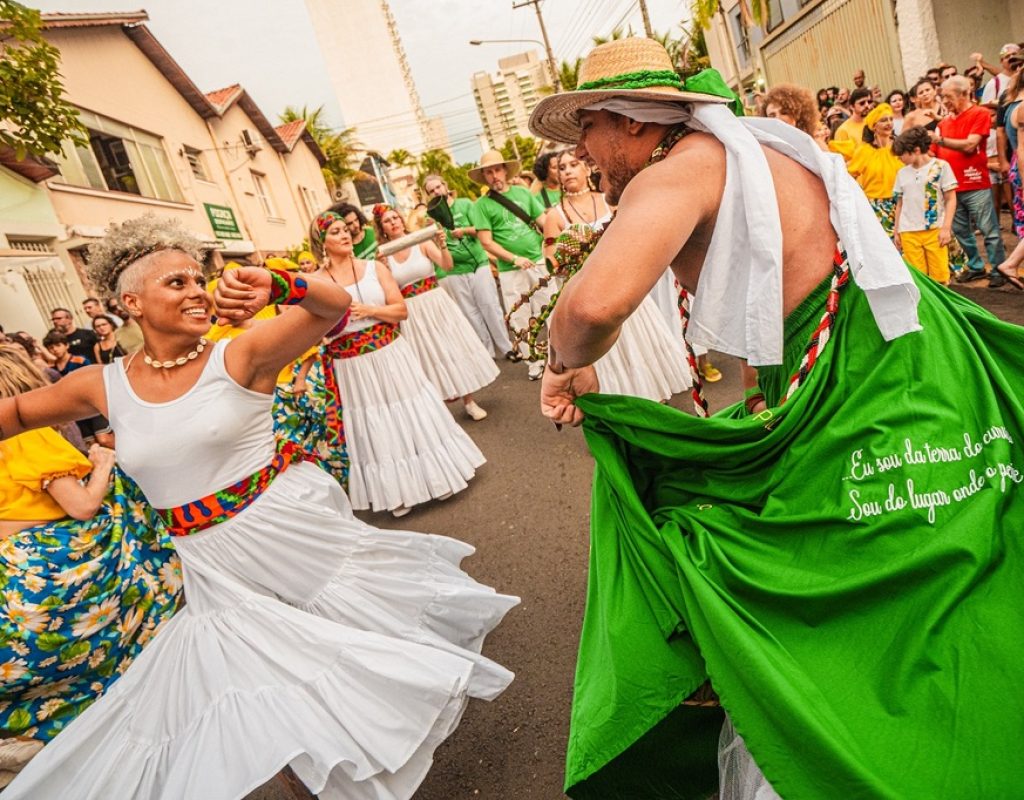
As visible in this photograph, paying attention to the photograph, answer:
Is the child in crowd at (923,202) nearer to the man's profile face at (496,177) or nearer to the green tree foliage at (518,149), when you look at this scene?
the man's profile face at (496,177)

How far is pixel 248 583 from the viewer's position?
2.46 m

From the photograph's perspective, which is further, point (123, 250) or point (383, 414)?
point (383, 414)

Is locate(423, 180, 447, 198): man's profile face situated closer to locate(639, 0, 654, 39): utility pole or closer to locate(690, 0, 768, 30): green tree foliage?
locate(639, 0, 654, 39): utility pole

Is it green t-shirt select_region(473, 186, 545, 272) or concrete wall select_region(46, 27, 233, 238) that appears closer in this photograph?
green t-shirt select_region(473, 186, 545, 272)

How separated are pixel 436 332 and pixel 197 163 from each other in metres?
17.9

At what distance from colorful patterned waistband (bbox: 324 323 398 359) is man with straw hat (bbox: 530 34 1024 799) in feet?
11.3

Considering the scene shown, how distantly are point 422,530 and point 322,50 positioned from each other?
103m

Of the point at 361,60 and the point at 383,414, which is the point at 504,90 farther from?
the point at 383,414

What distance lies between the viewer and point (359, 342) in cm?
505

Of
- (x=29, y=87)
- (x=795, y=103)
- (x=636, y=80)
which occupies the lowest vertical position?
(x=636, y=80)

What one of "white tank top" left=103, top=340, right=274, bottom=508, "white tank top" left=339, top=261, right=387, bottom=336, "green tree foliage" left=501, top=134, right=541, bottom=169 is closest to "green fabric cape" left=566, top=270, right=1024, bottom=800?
"white tank top" left=103, top=340, right=274, bottom=508

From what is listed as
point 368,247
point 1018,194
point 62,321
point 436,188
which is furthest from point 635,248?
point 62,321

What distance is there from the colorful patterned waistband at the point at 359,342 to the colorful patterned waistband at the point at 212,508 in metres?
2.66

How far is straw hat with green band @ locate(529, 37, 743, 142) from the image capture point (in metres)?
1.65
